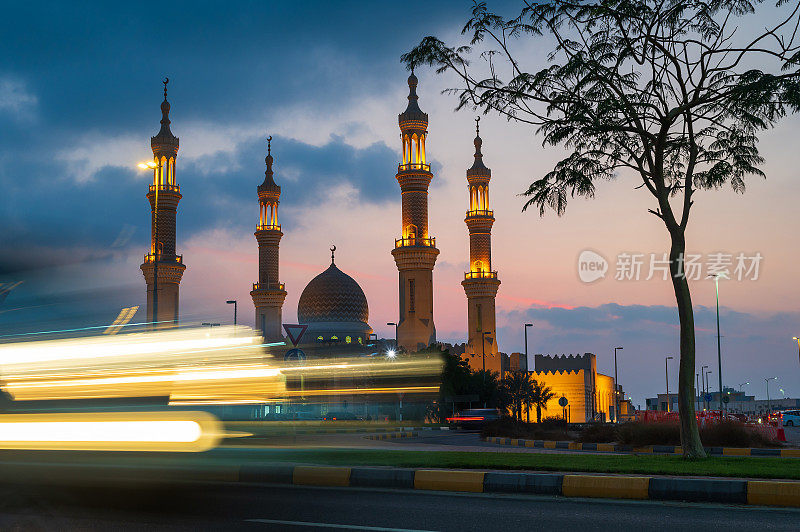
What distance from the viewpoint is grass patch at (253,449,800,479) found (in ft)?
38.3

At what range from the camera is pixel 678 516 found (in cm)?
859

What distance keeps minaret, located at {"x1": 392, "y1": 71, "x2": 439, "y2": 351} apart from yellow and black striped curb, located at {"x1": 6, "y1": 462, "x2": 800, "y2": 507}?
223ft

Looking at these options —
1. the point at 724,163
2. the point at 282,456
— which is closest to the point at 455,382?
the point at 724,163

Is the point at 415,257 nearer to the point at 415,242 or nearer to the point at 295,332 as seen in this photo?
the point at 415,242

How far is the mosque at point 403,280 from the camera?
8000cm

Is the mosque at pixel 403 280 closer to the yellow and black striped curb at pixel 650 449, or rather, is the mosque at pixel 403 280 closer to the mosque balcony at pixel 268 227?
the mosque balcony at pixel 268 227

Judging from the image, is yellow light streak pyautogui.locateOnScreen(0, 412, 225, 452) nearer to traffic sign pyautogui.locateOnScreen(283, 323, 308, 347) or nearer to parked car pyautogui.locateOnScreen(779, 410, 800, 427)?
traffic sign pyautogui.locateOnScreen(283, 323, 308, 347)

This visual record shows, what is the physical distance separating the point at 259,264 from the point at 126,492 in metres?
91.7

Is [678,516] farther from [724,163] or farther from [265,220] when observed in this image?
[265,220]

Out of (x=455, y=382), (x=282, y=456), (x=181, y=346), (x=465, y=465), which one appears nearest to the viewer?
(x=181, y=346)

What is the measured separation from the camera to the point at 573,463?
13250mm

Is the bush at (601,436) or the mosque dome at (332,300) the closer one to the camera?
the bush at (601,436)

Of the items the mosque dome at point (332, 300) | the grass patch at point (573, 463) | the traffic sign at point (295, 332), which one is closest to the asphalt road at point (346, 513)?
the grass patch at point (573, 463)

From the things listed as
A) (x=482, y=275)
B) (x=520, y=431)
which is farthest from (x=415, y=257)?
(x=520, y=431)
